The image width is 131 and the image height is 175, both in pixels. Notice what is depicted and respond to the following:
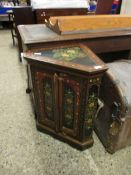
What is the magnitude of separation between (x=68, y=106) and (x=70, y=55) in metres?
0.36

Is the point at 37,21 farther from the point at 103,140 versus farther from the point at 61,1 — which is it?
the point at 103,140

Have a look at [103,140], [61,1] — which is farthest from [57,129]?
[61,1]

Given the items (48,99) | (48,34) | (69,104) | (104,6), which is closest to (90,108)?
(69,104)

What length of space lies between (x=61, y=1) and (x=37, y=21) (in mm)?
534

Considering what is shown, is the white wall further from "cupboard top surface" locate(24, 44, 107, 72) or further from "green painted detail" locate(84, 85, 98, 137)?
"green painted detail" locate(84, 85, 98, 137)

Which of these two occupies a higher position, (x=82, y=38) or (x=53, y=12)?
(x=53, y=12)

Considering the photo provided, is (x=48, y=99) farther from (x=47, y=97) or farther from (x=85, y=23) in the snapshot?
(x=85, y=23)

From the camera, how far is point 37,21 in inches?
112

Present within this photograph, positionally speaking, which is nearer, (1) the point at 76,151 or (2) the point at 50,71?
(2) the point at 50,71

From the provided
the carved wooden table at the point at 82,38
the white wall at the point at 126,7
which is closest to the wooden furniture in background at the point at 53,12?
the white wall at the point at 126,7

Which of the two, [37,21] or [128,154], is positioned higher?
[37,21]

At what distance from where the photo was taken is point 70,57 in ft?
3.83

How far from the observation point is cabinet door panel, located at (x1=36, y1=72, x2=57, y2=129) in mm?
1199

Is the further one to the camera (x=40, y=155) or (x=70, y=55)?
(x=40, y=155)
